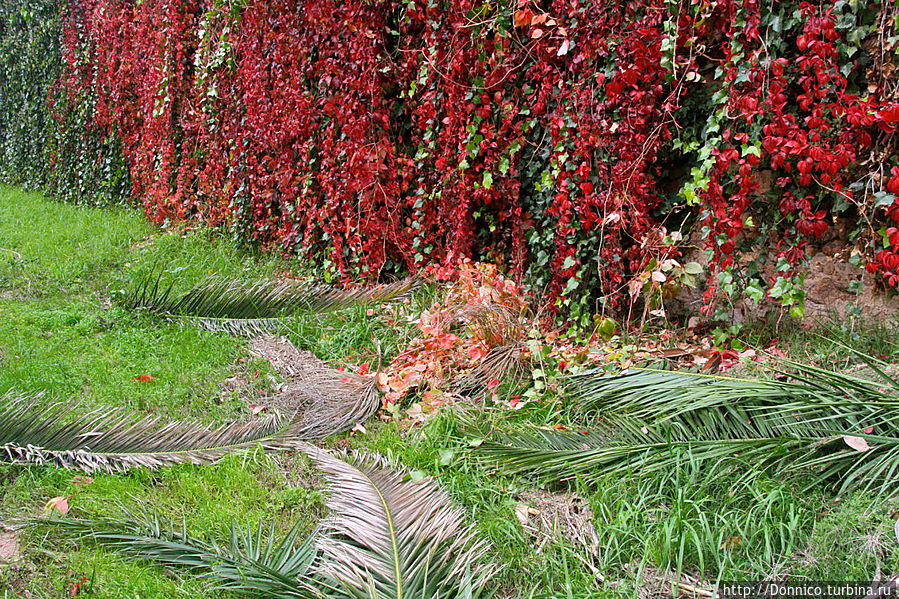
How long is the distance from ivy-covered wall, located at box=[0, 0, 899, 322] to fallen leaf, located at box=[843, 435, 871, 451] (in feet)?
3.33

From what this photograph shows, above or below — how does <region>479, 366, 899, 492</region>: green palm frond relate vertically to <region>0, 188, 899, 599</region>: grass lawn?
above

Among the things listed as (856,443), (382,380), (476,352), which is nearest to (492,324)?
(476,352)

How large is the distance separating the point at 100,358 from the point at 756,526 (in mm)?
3321

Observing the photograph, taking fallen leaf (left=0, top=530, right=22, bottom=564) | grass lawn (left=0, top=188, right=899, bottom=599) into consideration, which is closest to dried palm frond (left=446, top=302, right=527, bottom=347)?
grass lawn (left=0, top=188, right=899, bottom=599)

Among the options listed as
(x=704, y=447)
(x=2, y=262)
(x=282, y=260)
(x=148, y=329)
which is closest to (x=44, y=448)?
(x=148, y=329)

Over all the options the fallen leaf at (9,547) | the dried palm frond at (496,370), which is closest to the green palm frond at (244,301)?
the dried palm frond at (496,370)

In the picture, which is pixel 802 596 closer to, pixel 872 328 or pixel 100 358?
pixel 872 328

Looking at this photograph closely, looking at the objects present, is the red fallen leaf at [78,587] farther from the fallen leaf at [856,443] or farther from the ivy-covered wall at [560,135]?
the ivy-covered wall at [560,135]

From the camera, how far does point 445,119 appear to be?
4.17 meters

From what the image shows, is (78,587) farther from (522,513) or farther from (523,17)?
(523,17)

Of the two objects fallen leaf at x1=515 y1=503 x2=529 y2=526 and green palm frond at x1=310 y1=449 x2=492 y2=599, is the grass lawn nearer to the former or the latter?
fallen leaf at x1=515 y1=503 x2=529 y2=526

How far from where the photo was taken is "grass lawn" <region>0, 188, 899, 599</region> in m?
1.90

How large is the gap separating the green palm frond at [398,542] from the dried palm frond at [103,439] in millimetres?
546

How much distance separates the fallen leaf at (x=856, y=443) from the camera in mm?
2029
